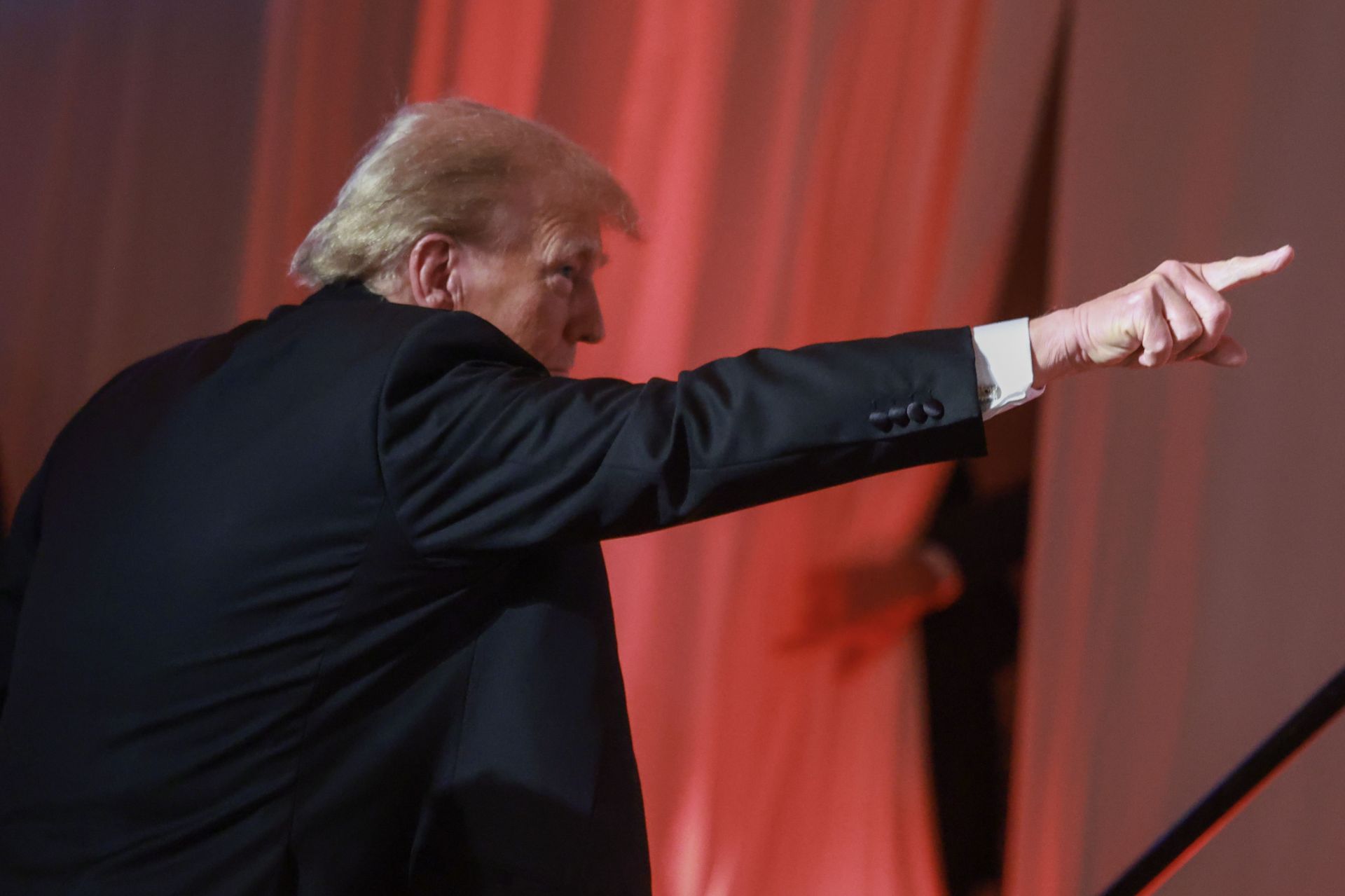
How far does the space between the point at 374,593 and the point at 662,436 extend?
266 mm

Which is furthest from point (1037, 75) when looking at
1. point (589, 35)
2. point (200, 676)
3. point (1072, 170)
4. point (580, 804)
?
point (200, 676)

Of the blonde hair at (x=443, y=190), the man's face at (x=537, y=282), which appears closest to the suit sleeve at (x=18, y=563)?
the blonde hair at (x=443, y=190)

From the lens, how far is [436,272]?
1007 millimetres

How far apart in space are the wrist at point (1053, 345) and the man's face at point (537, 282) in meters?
0.46

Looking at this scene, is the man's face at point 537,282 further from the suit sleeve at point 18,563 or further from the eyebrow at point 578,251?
the suit sleeve at point 18,563

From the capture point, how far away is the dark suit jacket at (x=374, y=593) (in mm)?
734

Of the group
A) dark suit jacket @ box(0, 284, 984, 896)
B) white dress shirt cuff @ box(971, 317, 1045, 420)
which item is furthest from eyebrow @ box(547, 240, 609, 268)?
white dress shirt cuff @ box(971, 317, 1045, 420)

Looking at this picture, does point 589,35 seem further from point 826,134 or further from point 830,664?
point 830,664

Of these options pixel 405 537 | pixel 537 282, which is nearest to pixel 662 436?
pixel 405 537

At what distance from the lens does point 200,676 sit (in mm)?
864

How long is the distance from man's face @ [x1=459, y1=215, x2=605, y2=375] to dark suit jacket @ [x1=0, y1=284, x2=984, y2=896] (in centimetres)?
10

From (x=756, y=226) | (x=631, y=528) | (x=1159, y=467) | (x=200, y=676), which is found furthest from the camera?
(x=756, y=226)

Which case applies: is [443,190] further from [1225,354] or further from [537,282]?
[1225,354]

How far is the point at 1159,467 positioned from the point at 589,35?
2.72 feet
